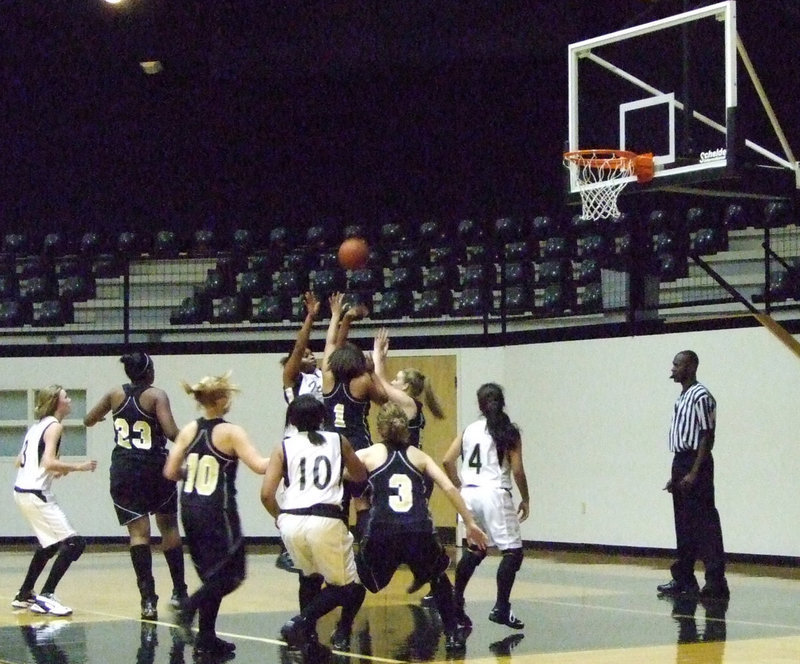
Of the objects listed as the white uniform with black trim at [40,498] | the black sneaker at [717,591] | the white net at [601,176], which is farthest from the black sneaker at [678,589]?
the white uniform with black trim at [40,498]

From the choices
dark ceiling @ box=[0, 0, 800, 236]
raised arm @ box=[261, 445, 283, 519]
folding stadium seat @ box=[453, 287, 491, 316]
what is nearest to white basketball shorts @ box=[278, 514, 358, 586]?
raised arm @ box=[261, 445, 283, 519]

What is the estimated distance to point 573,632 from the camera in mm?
9789

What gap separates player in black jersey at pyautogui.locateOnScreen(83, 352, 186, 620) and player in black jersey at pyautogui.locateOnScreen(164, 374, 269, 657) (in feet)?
6.43

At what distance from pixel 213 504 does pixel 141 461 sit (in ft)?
7.53

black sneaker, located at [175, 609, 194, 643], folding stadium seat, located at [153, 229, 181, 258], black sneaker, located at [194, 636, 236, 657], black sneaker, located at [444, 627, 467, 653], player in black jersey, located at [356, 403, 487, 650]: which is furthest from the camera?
folding stadium seat, located at [153, 229, 181, 258]

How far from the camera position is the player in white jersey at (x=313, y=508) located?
809cm

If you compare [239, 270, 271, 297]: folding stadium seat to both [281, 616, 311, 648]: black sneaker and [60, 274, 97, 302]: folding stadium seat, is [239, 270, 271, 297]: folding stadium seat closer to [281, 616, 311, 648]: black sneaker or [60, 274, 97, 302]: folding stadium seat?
[60, 274, 97, 302]: folding stadium seat

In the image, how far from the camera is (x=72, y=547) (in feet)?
35.4

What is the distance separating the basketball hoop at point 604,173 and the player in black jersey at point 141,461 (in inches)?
160

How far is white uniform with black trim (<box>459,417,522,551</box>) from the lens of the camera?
984cm

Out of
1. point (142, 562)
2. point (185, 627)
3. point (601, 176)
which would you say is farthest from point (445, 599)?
point (601, 176)

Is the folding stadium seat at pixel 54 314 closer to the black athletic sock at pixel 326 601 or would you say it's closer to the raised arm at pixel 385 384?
the raised arm at pixel 385 384

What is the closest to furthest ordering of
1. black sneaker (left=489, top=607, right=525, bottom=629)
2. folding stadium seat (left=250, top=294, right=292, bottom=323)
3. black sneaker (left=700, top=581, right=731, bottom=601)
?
black sneaker (left=489, top=607, right=525, bottom=629), black sneaker (left=700, top=581, right=731, bottom=601), folding stadium seat (left=250, top=294, right=292, bottom=323)

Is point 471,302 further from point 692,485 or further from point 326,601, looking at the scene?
point 326,601
